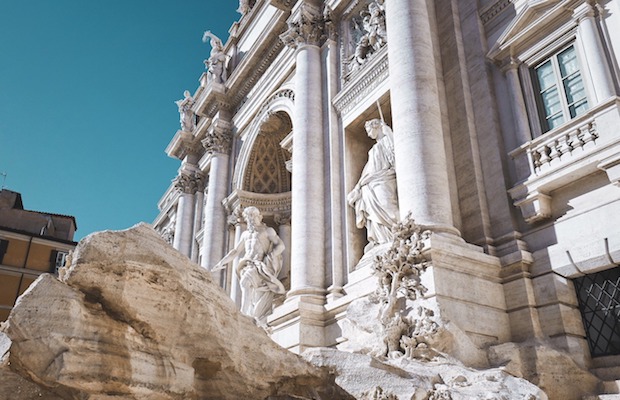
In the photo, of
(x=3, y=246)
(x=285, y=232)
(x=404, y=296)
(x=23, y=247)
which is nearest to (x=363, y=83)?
(x=404, y=296)

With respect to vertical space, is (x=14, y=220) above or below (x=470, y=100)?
above

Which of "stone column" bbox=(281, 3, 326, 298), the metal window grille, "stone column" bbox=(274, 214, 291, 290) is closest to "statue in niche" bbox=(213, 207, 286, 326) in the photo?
"stone column" bbox=(281, 3, 326, 298)

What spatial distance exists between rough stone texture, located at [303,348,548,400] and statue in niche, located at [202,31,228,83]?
1560cm

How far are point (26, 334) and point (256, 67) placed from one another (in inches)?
603

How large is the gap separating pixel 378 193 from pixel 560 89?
11.2 feet

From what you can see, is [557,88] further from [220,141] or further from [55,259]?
[55,259]

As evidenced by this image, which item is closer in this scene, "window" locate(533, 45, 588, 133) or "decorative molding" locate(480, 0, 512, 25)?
"window" locate(533, 45, 588, 133)

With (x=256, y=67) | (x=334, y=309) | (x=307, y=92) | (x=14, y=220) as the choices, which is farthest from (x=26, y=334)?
(x=14, y=220)

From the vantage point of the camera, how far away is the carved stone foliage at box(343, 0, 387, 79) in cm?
1224

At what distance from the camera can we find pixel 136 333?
12.0 ft

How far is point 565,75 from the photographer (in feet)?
28.8

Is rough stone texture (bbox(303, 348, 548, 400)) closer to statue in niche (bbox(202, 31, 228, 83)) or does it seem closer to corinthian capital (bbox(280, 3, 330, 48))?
corinthian capital (bbox(280, 3, 330, 48))

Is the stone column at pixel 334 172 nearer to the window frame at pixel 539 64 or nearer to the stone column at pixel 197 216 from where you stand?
the window frame at pixel 539 64

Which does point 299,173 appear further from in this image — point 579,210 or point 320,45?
point 579,210
